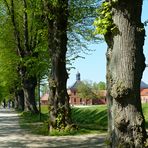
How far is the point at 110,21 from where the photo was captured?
31.7ft

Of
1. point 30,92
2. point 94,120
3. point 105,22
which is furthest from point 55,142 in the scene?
point 30,92

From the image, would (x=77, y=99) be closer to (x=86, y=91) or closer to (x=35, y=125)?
(x=86, y=91)

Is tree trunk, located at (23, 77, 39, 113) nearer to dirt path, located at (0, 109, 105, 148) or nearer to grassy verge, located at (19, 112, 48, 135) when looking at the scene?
grassy verge, located at (19, 112, 48, 135)

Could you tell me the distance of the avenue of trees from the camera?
9.37 m

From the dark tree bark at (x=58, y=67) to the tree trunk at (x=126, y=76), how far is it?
389 inches

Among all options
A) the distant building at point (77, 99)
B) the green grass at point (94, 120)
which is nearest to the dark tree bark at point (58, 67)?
the green grass at point (94, 120)

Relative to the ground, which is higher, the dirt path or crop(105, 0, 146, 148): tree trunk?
crop(105, 0, 146, 148): tree trunk

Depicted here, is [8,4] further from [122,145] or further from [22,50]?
[122,145]

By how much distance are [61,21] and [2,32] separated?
779 inches

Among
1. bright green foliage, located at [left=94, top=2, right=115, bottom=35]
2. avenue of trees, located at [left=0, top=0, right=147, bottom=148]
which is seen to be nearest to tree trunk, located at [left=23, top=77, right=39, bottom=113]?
avenue of trees, located at [left=0, top=0, right=147, bottom=148]

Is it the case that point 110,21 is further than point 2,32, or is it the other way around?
point 2,32

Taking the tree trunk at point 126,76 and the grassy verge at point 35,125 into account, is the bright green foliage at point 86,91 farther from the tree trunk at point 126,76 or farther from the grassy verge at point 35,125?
the tree trunk at point 126,76

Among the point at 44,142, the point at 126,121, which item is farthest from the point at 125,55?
the point at 44,142

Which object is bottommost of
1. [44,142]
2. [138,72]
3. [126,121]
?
[44,142]
